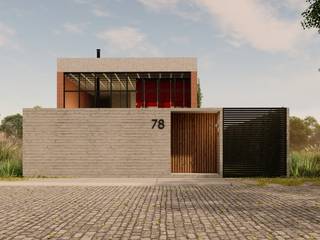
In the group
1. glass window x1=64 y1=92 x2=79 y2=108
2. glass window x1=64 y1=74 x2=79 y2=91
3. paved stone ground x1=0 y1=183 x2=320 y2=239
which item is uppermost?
glass window x1=64 y1=74 x2=79 y2=91

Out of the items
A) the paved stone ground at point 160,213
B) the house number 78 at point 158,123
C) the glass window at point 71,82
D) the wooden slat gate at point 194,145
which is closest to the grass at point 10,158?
the paved stone ground at point 160,213

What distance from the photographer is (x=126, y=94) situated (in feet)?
102

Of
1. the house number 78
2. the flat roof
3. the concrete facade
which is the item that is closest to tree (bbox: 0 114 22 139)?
the flat roof

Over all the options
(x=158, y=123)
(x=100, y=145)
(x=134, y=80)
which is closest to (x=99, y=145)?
(x=100, y=145)

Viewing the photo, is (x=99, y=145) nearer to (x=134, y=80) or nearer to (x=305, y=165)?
(x=305, y=165)

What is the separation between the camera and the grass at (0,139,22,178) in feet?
63.9

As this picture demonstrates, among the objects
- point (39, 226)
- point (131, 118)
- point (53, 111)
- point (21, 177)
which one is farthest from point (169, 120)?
point (39, 226)

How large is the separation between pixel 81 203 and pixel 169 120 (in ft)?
28.2

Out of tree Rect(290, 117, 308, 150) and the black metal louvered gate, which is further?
tree Rect(290, 117, 308, 150)

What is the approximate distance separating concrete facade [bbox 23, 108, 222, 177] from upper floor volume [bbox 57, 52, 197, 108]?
27.7ft

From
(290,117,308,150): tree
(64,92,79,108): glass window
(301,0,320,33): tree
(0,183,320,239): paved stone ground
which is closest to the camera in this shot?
(0,183,320,239): paved stone ground

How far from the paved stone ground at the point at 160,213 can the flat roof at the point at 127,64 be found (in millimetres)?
13586

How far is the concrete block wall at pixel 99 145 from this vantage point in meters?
19.0

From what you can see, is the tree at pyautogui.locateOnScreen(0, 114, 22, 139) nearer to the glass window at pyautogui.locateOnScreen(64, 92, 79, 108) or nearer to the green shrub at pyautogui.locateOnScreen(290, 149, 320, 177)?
the glass window at pyautogui.locateOnScreen(64, 92, 79, 108)
